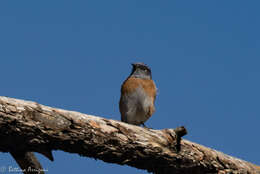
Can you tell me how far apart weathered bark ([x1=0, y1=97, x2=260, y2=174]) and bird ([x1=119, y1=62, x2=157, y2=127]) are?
89.7 inches

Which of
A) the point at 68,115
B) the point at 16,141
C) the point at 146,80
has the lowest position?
the point at 16,141

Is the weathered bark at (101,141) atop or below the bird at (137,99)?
below

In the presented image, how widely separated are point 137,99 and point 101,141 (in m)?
3.24

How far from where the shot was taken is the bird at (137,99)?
783 cm

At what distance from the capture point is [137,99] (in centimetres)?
783

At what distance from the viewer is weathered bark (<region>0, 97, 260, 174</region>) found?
4.18m

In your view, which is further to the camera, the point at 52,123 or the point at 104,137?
the point at 104,137

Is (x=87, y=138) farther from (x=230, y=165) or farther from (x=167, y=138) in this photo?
(x=230, y=165)

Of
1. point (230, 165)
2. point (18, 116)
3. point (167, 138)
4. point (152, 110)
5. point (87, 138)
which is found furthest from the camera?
point (152, 110)

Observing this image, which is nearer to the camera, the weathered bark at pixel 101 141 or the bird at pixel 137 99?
the weathered bark at pixel 101 141

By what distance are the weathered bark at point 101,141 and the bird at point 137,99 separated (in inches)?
89.7

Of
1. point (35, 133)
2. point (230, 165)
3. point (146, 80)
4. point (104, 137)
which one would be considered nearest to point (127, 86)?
point (146, 80)

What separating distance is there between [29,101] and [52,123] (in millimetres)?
330

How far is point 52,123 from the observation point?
14.3ft
